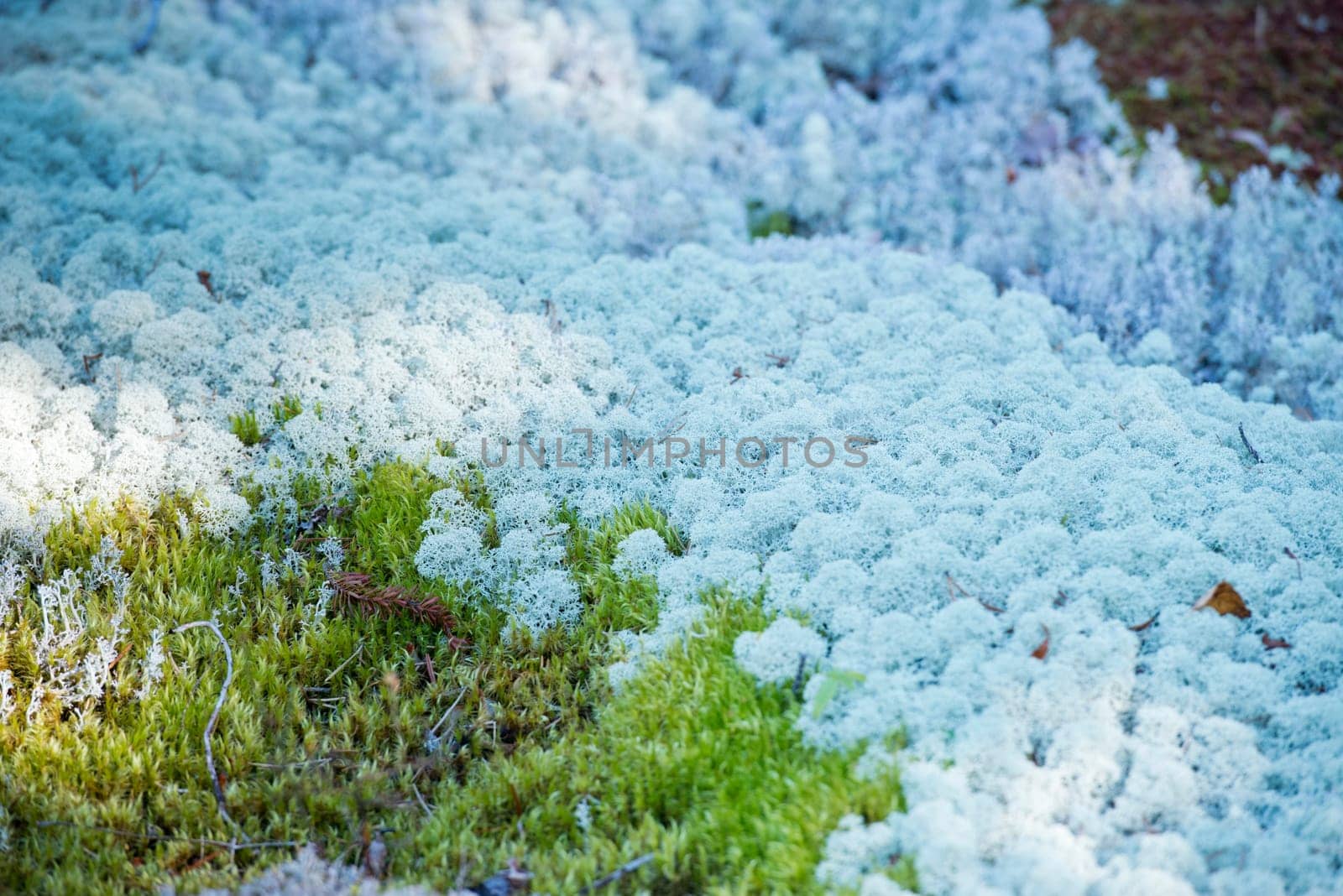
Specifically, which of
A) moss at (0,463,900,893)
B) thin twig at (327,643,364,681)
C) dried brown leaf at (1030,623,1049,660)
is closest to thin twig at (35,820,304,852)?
moss at (0,463,900,893)

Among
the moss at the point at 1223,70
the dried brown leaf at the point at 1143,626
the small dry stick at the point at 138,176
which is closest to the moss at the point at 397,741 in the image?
the dried brown leaf at the point at 1143,626

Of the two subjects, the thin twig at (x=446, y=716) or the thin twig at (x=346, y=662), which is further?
the thin twig at (x=346, y=662)

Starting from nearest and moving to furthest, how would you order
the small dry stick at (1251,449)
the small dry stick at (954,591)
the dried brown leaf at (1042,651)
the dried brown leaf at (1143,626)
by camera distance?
the dried brown leaf at (1042,651), the dried brown leaf at (1143,626), the small dry stick at (954,591), the small dry stick at (1251,449)

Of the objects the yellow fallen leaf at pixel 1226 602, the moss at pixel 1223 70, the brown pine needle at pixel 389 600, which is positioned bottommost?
the brown pine needle at pixel 389 600

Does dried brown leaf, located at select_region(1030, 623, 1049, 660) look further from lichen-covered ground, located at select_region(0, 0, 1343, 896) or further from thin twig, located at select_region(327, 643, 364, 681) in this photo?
thin twig, located at select_region(327, 643, 364, 681)

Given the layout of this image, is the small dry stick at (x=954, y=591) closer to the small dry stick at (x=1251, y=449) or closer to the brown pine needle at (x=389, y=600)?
the small dry stick at (x=1251, y=449)

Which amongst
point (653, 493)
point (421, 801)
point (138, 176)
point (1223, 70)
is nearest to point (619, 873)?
point (421, 801)

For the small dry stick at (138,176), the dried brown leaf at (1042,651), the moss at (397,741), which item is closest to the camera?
the moss at (397,741)
